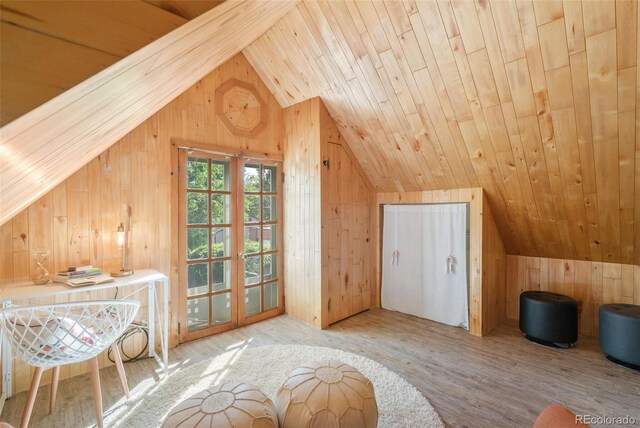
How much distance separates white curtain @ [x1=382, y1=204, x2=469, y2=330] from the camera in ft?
11.0

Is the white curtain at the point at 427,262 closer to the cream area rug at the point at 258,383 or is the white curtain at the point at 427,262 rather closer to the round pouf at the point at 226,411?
the cream area rug at the point at 258,383

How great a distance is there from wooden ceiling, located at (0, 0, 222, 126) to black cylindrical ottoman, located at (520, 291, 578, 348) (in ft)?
12.2

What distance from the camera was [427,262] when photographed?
3.63 meters

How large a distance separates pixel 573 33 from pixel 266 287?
11.9 feet

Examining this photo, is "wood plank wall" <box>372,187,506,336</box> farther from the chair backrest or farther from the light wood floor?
the chair backrest

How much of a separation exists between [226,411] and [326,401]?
1.64ft

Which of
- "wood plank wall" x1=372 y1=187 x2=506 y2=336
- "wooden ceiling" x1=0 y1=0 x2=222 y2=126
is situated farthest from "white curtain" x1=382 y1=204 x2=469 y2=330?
"wooden ceiling" x1=0 y1=0 x2=222 y2=126

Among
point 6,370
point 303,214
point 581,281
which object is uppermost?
point 303,214

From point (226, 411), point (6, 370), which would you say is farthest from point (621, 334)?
point (6, 370)

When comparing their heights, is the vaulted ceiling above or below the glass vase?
above

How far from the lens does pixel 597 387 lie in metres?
2.26

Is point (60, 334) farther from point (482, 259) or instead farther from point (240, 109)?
point (482, 259)

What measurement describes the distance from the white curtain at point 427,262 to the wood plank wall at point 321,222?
1.25 feet

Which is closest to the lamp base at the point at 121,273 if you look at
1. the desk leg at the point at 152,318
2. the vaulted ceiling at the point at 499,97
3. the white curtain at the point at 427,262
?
the desk leg at the point at 152,318
